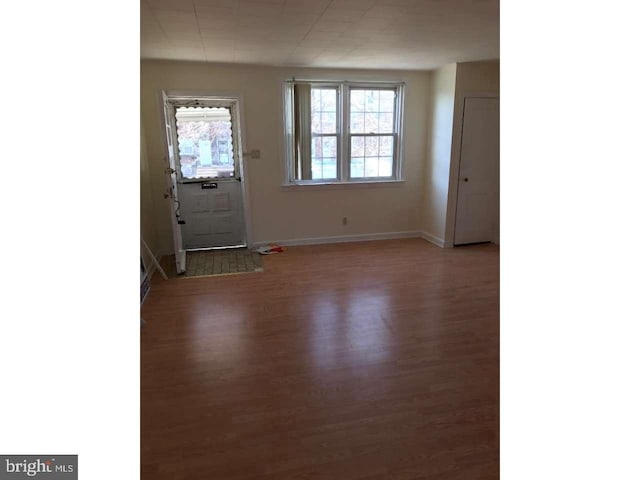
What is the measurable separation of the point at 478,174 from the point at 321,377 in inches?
154

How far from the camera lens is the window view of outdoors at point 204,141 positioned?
510cm

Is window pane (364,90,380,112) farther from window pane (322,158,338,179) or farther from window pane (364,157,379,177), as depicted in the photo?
window pane (322,158,338,179)

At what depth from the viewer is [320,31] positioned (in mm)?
3078

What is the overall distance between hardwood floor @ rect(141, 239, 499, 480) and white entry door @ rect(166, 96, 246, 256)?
1.34 m

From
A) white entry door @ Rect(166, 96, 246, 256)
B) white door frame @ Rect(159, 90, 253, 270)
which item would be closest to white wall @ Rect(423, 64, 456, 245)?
white door frame @ Rect(159, 90, 253, 270)

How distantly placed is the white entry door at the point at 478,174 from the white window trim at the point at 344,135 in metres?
0.87

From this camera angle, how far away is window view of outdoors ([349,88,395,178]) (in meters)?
5.16

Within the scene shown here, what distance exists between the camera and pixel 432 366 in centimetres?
243

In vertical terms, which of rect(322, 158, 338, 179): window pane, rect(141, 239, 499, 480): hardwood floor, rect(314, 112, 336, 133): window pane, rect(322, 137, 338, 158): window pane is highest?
rect(314, 112, 336, 133): window pane

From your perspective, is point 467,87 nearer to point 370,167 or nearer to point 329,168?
point 370,167

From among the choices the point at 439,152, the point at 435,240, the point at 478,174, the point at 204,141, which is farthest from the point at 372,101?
the point at 204,141
